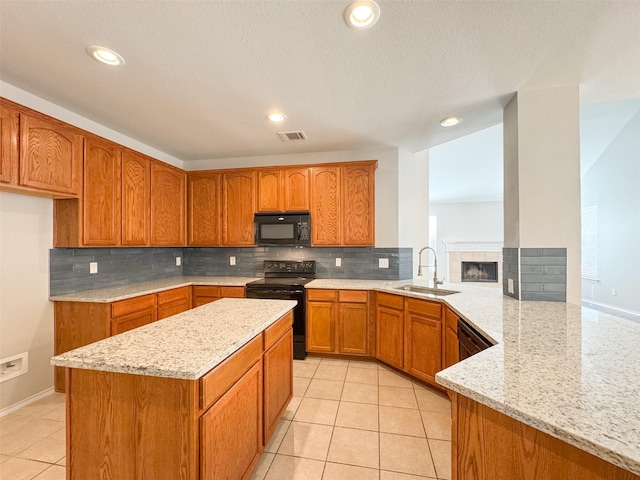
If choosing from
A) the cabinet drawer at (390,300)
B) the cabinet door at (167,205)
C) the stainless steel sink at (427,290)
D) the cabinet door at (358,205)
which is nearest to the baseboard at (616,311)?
the stainless steel sink at (427,290)

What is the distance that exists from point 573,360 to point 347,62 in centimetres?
195

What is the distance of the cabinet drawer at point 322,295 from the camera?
3.15 metres

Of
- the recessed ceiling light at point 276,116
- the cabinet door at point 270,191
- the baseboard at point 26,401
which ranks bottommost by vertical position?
the baseboard at point 26,401

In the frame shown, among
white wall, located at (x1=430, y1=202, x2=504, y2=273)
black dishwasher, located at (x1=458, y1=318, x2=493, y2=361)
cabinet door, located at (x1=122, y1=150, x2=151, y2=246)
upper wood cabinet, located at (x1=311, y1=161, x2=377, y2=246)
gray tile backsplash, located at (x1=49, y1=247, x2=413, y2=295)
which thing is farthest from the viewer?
white wall, located at (x1=430, y1=202, x2=504, y2=273)

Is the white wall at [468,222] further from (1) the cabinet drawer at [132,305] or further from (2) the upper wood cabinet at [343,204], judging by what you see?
(1) the cabinet drawer at [132,305]

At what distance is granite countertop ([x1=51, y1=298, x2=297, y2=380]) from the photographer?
1029 mm

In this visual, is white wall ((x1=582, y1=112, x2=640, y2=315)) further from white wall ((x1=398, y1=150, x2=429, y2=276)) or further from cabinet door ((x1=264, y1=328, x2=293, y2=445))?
cabinet door ((x1=264, y1=328, x2=293, y2=445))

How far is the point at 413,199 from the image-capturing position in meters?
3.67

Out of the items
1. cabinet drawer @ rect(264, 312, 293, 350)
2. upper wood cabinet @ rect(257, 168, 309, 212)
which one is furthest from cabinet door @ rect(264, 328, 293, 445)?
upper wood cabinet @ rect(257, 168, 309, 212)

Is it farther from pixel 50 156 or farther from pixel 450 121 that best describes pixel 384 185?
pixel 50 156

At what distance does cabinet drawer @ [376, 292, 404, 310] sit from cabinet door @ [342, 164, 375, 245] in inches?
27.1

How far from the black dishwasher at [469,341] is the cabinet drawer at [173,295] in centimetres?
288

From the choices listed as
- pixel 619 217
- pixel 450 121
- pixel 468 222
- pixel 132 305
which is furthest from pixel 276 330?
pixel 468 222

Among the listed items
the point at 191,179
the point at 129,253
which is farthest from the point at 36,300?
the point at 191,179
